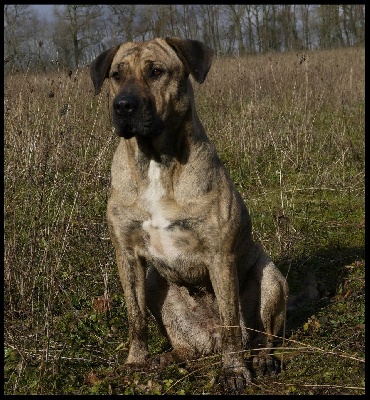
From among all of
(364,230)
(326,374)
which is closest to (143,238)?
(326,374)

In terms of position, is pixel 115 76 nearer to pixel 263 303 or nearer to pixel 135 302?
pixel 135 302

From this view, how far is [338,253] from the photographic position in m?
5.32

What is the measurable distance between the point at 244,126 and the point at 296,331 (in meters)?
4.42

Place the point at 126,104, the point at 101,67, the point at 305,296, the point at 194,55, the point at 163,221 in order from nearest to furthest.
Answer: the point at 126,104 < the point at 163,221 < the point at 194,55 < the point at 101,67 < the point at 305,296

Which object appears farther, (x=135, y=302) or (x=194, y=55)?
(x=135, y=302)

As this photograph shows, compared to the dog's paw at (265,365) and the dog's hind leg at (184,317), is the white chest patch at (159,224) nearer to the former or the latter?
the dog's hind leg at (184,317)

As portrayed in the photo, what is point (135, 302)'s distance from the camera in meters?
3.65

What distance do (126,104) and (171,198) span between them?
2.05 feet

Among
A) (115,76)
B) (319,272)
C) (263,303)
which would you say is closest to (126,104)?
(115,76)

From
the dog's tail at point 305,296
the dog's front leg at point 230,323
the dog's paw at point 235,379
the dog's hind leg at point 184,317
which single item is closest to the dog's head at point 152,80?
the dog's front leg at point 230,323

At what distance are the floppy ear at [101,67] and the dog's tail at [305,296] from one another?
2.21 meters

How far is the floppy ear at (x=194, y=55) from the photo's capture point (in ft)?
11.2

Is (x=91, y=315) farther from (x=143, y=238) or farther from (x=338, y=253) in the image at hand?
(x=338, y=253)
